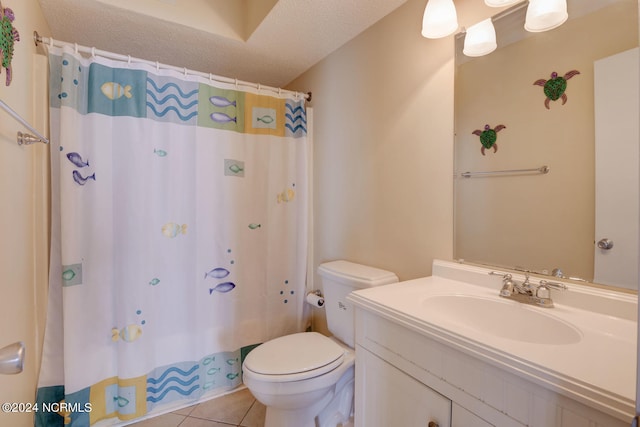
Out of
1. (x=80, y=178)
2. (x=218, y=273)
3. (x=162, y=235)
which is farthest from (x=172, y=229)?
(x=80, y=178)

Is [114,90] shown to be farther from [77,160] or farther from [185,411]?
[185,411]

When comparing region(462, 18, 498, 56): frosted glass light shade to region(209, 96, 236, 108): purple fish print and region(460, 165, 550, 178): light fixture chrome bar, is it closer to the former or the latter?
region(460, 165, 550, 178): light fixture chrome bar

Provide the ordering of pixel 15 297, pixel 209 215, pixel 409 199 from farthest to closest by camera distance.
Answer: pixel 209 215
pixel 409 199
pixel 15 297

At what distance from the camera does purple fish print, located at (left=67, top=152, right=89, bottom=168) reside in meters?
1.38

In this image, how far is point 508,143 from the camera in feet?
3.46

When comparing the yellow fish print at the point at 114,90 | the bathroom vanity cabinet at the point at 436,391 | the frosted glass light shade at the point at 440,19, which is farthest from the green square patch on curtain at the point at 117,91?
the bathroom vanity cabinet at the point at 436,391

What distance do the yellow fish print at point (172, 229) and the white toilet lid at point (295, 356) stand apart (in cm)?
81

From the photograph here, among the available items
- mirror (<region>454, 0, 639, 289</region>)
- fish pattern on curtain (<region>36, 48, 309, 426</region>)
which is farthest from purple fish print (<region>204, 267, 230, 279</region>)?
mirror (<region>454, 0, 639, 289</region>)

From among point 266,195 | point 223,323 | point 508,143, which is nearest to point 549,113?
point 508,143

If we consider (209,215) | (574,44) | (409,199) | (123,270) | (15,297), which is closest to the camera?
(574,44)

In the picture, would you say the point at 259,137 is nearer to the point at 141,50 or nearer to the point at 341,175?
the point at 341,175

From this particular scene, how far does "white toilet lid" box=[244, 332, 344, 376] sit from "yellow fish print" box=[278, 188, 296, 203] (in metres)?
0.91

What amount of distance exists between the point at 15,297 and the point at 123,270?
490 mm

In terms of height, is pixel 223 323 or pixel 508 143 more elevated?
pixel 508 143
